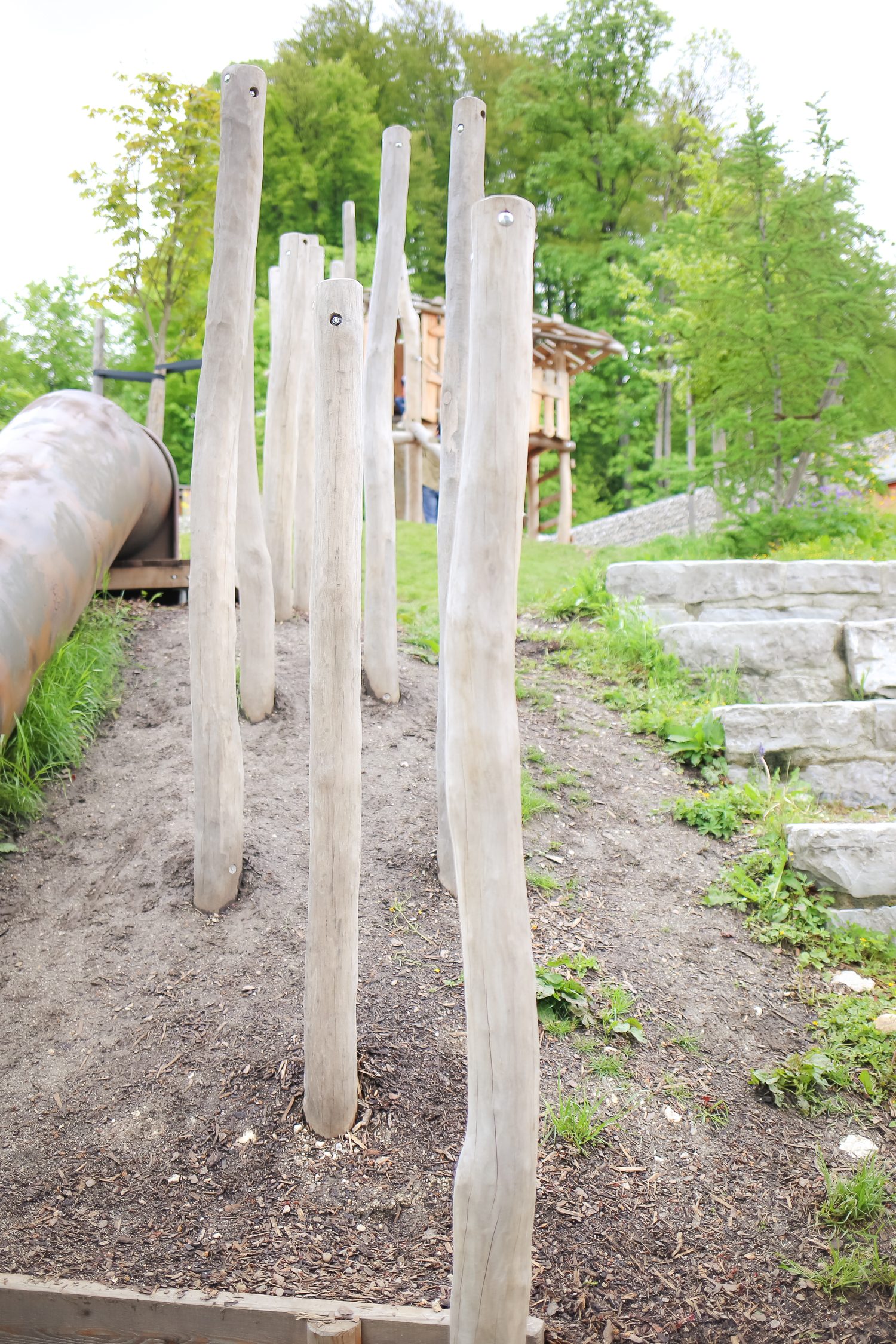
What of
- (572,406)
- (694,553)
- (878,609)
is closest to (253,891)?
(878,609)

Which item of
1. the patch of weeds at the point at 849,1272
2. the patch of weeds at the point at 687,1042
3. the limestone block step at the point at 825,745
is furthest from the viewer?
the limestone block step at the point at 825,745

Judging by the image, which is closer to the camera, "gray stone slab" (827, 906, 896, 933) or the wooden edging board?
the wooden edging board

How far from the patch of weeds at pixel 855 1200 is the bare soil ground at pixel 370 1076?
0.06 metres

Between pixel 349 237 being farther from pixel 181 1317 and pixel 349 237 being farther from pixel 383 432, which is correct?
pixel 181 1317

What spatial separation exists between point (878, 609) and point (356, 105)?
20294 millimetres

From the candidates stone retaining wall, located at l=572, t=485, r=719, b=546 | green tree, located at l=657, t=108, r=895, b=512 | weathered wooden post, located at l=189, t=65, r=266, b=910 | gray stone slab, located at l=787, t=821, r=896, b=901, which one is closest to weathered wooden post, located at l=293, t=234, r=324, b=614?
weathered wooden post, located at l=189, t=65, r=266, b=910

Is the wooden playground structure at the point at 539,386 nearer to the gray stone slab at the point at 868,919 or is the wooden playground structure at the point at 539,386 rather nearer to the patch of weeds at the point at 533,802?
the patch of weeds at the point at 533,802

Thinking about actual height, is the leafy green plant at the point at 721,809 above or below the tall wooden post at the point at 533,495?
below

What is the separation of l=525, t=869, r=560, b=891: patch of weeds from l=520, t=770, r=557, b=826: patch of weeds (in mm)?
355

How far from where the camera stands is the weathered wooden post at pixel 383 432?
4355 mm

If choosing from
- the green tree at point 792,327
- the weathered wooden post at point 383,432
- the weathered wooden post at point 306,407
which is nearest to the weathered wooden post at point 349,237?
the weathered wooden post at point 306,407

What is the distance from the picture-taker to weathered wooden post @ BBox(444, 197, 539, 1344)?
176 cm

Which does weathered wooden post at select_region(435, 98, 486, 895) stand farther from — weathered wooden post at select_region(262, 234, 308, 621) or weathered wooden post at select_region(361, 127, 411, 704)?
weathered wooden post at select_region(262, 234, 308, 621)

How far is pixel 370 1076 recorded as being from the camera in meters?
2.65
